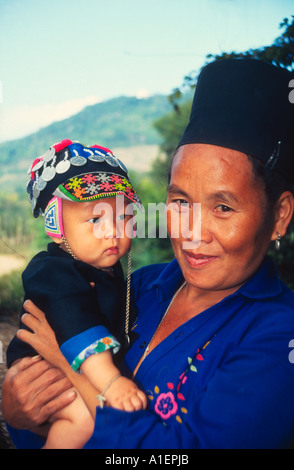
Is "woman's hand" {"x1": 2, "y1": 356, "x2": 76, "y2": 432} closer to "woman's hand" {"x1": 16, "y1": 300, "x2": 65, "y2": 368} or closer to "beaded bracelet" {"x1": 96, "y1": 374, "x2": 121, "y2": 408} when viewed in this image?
"woman's hand" {"x1": 16, "y1": 300, "x2": 65, "y2": 368}

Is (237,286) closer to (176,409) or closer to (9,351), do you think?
(176,409)

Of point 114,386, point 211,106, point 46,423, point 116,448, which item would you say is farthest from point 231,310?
point 46,423

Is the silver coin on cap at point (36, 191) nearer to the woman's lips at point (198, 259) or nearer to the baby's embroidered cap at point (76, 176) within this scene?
the baby's embroidered cap at point (76, 176)

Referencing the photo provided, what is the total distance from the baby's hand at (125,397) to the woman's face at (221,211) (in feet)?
1.45

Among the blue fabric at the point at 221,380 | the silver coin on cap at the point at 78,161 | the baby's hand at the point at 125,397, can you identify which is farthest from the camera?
the silver coin on cap at the point at 78,161

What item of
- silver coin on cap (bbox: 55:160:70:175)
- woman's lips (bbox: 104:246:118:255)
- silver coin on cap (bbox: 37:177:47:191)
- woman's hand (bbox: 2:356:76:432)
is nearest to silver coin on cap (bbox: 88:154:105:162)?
silver coin on cap (bbox: 55:160:70:175)

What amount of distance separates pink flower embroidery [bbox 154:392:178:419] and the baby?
21 cm

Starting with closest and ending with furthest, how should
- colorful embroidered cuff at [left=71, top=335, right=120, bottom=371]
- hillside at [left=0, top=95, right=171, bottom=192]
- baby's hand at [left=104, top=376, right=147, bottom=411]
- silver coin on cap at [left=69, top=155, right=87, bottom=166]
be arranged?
baby's hand at [left=104, top=376, right=147, bottom=411]
colorful embroidered cuff at [left=71, top=335, right=120, bottom=371]
silver coin on cap at [left=69, top=155, right=87, bottom=166]
hillside at [left=0, top=95, right=171, bottom=192]

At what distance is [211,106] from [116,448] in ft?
4.07

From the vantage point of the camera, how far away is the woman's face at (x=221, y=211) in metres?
1.30

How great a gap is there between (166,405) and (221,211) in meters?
0.71

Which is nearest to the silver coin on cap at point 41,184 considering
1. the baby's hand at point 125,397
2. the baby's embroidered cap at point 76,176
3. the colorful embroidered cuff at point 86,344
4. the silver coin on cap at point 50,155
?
the baby's embroidered cap at point 76,176

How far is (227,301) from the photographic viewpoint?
1.50 m

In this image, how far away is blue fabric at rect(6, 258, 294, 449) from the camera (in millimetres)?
1141
